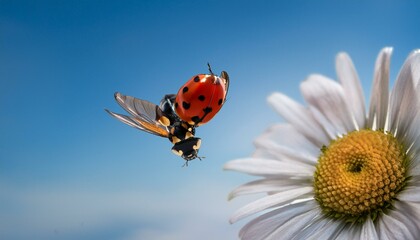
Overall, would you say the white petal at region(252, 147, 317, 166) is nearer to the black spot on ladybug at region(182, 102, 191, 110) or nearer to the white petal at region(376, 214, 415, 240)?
the white petal at region(376, 214, 415, 240)

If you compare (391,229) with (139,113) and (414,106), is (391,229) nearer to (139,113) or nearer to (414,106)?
(414,106)

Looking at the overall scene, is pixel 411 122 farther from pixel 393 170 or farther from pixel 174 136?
pixel 174 136

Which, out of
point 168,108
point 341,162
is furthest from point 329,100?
point 168,108

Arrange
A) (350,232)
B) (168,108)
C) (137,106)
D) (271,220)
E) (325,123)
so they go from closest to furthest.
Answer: (137,106) → (168,108) → (350,232) → (271,220) → (325,123)

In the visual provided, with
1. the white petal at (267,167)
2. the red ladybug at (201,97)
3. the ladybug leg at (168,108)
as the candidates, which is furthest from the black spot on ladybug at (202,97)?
the white petal at (267,167)

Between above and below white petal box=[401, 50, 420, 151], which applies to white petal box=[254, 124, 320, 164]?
above

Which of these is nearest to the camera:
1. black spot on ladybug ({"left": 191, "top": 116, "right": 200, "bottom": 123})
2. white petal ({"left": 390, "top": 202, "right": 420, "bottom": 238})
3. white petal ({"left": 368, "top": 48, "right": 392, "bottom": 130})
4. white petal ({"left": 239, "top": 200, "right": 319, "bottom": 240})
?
white petal ({"left": 390, "top": 202, "right": 420, "bottom": 238})

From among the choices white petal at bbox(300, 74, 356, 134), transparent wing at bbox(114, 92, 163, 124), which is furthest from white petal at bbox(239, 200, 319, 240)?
transparent wing at bbox(114, 92, 163, 124)
